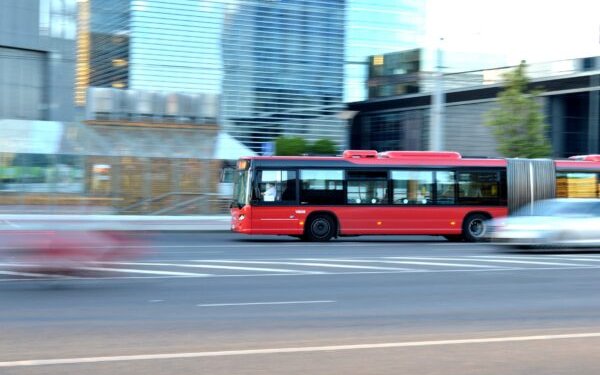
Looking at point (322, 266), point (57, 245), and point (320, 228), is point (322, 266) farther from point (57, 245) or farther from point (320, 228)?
point (320, 228)

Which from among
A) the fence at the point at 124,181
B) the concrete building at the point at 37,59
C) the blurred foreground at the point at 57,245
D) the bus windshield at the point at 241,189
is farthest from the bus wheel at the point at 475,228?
the concrete building at the point at 37,59

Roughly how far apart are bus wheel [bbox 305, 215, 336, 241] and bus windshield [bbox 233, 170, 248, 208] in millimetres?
2190

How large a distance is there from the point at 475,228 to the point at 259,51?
202 ft

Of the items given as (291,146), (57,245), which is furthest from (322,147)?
(57,245)

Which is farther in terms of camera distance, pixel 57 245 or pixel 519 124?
pixel 519 124

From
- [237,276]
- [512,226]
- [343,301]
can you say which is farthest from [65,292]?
[512,226]

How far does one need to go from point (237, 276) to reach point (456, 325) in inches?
223

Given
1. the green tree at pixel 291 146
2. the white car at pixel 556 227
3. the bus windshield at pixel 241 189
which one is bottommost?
the white car at pixel 556 227

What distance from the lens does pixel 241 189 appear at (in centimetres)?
2425

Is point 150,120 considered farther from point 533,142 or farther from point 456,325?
point 456,325

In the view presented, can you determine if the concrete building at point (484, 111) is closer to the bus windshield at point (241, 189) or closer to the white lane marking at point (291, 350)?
the bus windshield at point (241, 189)

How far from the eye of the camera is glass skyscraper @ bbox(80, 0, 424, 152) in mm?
76125

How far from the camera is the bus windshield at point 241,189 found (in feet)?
78.3

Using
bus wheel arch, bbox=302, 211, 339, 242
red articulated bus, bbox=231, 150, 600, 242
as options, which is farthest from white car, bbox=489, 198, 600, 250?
bus wheel arch, bbox=302, 211, 339, 242
